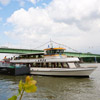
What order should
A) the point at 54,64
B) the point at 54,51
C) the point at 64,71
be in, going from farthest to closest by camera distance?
the point at 54,51 < the point at 54,64 < the point at 64,71

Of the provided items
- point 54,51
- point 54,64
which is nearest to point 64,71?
point 54,64

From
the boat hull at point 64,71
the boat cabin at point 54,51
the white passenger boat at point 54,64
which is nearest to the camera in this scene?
the boat hull at point 64,71

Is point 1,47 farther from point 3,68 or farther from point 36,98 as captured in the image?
point 36,98

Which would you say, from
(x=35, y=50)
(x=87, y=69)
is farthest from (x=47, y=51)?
(x=35, y=50)

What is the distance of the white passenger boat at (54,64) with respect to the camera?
18.3m

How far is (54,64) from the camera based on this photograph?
20656mm

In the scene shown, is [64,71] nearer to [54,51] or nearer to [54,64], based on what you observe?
[54,64]

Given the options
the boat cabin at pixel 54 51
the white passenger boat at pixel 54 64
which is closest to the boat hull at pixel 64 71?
the white passenger boat at pixel 54 64

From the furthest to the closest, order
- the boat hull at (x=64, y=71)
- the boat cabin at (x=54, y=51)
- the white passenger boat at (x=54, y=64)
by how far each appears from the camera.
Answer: the boat cabin at (x=54, y=51) → the white passenger boat at (x=54, y=64) → the boat hull at (x=64, y=71)

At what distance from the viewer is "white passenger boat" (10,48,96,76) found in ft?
60.0

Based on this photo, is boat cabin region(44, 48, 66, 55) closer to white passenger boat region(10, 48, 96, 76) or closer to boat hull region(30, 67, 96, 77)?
white passenger boat region(10, 48, 96, 76)

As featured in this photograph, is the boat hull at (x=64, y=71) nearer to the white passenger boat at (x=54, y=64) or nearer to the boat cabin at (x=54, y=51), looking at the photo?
the white passenger boat at (x=54, y=64)

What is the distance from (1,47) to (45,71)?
82.3 ft

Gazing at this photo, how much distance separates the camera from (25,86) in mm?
991
